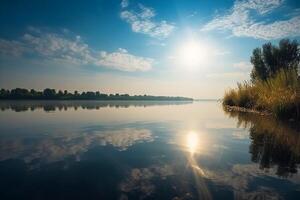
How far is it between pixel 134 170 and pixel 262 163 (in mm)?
2405

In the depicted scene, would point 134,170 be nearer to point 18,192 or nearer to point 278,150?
point 18,192

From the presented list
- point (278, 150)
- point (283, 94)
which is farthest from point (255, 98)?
point (278, 150)

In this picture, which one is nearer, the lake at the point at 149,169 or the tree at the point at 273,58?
the lake at the point at 149,169

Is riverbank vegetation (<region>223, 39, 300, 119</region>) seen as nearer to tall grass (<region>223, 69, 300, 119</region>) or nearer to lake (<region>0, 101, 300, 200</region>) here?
tall grass (<region>223, 69, 300, 119</region>)

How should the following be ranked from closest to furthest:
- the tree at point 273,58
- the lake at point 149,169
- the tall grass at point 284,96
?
the lake at point 149,169 < the tall grass at point 284,96 < the tree at point 273,58

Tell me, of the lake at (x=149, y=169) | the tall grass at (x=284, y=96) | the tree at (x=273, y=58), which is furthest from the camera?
the tree at (x=273, y=58)

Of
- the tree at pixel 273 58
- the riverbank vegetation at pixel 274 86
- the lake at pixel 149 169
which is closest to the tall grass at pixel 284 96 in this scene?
the riverbank vegetation at pixel 274 86

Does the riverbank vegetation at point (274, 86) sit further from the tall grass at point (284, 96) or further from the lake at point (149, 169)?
the lake at point (149, 169)

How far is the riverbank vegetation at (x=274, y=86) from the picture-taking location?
493 inches

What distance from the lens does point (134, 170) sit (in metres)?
4.34

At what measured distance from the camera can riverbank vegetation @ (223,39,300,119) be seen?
12523mm

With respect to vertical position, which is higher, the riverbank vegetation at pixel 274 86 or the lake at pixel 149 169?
the riverbank vegetation at pixel 274 86

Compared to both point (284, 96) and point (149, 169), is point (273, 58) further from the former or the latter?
point (149, 169)

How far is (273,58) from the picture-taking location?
40688 mm
